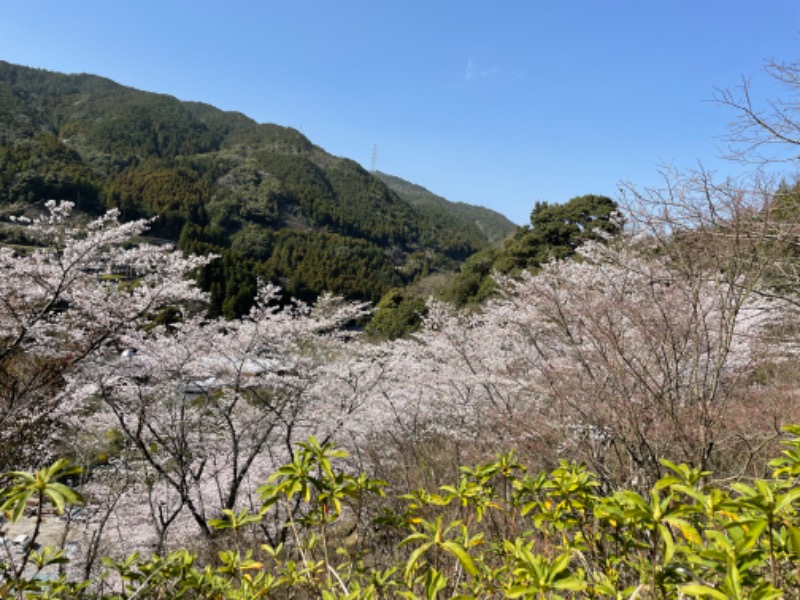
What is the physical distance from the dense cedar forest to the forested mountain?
23.7 metres

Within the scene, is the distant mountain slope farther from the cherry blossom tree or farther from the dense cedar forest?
the cherry blossom tree

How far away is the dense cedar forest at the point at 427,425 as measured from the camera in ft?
4.99

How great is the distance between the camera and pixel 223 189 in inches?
2901

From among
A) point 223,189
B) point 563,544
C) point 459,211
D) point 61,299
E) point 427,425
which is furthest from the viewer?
point 459,211

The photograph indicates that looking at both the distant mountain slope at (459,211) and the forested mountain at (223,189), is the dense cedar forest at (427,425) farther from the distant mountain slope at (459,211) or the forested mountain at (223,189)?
the distant mountain slope at (459,211)

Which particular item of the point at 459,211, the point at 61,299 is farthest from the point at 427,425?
the point at 459,211

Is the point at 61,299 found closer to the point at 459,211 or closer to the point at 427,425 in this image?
the point at 427,425

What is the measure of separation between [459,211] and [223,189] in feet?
259

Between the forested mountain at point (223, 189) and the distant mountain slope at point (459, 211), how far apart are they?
170 cm

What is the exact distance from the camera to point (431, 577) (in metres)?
1.37

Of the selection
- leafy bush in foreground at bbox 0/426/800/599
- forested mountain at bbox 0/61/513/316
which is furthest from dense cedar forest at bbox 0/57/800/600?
forested mountain at bbox 0/61/513/316

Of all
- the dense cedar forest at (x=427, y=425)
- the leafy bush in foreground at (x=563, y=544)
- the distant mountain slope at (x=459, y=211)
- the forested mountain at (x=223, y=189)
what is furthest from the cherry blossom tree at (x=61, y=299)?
the distant mountain slope at (x=459, y=211)

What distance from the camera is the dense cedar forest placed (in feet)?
4.99

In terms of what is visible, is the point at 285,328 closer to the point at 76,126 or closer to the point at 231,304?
the point at 231,304
